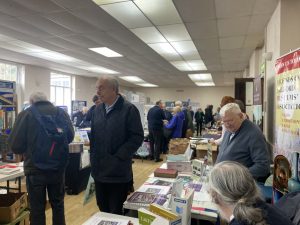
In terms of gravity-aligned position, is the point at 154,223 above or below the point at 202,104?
below

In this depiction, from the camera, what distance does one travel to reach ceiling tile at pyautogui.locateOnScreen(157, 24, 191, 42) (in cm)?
427

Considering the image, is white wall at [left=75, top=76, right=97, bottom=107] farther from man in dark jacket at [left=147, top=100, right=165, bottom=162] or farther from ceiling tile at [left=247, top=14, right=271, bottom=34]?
ceiling tile at [left=247, top=14, right=271, bottom=34]

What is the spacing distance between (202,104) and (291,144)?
13.9 m

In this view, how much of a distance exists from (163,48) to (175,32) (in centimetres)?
122

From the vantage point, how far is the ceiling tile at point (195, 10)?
3.24 metres

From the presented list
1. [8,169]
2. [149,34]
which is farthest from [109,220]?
[149,34]

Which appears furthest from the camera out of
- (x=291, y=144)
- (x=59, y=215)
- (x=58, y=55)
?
(x=58, y=55)

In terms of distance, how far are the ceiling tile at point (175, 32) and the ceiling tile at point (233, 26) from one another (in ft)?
1.99

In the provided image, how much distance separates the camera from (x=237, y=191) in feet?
3.32

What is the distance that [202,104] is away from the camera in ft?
52.3

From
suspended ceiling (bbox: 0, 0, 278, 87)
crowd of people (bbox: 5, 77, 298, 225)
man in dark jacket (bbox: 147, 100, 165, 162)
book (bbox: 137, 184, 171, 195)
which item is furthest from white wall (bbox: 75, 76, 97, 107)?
book (bbox: 137, 184, 171, 195)

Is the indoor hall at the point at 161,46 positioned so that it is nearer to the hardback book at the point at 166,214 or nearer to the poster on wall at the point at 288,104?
the poster on wall at the point at 288,104

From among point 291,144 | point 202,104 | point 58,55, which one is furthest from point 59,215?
point 202,104

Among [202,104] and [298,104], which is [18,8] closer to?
[298,104]
